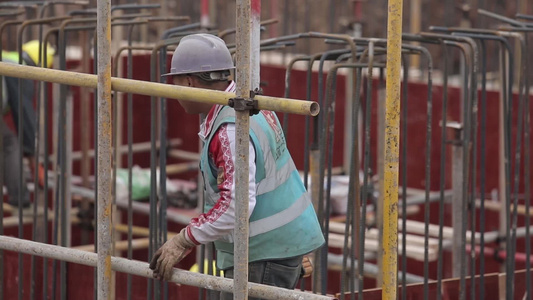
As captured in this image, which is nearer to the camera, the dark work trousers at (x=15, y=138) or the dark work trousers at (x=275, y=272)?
the dark work trousers at (x=275, y=272)

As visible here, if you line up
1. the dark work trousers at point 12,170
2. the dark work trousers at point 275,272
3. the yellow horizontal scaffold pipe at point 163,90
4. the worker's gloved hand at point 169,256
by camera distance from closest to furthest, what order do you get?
the yellow horizontal scaffold pipe at point 163,90 < the worker's gloved hand at point 169,256 < the dark work trousers at point 275,272 < the dark work trousers at point 12,170

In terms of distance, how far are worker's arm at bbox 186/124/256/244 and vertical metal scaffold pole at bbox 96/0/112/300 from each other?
34cm

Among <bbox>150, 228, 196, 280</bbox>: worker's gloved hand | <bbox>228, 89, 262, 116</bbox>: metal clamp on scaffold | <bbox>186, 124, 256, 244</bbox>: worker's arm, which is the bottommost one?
<bbox>150, 228, 196, 280</bbox>: worker's gloved hand

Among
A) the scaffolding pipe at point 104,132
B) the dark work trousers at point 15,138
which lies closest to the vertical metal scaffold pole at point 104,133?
the scaffolding pipe at point 104,132

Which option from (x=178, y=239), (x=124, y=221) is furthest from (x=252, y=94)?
(x=124, y=221)

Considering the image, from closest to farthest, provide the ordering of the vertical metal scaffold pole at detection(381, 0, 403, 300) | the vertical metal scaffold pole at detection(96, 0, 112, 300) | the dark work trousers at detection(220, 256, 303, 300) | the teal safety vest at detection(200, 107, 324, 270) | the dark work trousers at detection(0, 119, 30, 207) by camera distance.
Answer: the vertical metal scaffold pole at detection(381, 0, 403, 300), the vertical metal scaffold pole at detection(96, 0, 112, 300), the teal safety vest at detection(200, 107, 324, 270), the dark work trousers at detection(220, 256, 303, 300), the dark work trousers at detection(0, 119, 30, 207)

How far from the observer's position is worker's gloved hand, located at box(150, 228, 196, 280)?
12.8ft

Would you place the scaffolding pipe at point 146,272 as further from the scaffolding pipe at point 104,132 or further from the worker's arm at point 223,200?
the worker's arm at point 223,200

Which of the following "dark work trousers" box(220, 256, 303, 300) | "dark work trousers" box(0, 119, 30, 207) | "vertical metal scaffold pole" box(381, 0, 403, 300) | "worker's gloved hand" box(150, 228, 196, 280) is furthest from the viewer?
"dark work trousers" box(0, 119, 30, 207)

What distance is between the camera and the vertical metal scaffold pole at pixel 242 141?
11.5 ft

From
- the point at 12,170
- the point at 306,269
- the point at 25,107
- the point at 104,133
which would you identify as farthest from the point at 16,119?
the point at 104,133

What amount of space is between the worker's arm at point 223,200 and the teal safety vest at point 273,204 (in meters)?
0.10

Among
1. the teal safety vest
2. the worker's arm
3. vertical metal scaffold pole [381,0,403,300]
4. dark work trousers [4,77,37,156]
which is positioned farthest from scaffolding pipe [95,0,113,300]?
dark work trousers [4,77,37,156]

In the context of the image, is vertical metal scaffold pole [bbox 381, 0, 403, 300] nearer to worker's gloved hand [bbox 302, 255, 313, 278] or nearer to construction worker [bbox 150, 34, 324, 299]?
construction worker [bbox 150, 34, 324, 299]
